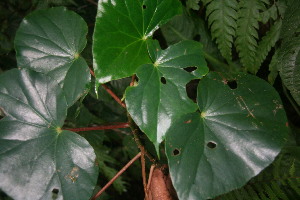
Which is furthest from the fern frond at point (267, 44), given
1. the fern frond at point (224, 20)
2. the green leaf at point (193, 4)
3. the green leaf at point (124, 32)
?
the green leaf at point (124, 32)

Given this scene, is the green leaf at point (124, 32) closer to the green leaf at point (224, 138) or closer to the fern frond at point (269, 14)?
the green leaf at point (224, 138)

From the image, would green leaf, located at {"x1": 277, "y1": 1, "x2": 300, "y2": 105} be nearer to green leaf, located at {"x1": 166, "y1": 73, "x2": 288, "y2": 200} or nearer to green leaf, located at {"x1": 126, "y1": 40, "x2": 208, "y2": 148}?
green leaf, located at {"x1": 166, "y1": 73, "x2": 288, "y2": 200}

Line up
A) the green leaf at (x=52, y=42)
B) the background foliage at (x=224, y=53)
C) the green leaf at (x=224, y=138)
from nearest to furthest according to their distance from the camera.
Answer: the green leaf at (x=224, y=138) < the green leaf at (x=52, y=42) < the background foliage at (x=224, y=53)

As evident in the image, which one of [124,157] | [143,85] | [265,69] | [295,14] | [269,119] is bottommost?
[124,157]

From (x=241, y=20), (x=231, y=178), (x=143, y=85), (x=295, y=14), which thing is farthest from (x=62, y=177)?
(x=295, y=14)

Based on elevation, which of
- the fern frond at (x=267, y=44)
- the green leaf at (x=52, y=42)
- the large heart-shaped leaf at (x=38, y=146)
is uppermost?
the green leaf at (x=52, y=42)

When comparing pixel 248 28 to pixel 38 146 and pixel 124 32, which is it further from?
pixel 38 146

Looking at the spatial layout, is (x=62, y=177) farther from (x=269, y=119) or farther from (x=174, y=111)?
(x=269, y=119)

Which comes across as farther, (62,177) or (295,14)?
(295,14)

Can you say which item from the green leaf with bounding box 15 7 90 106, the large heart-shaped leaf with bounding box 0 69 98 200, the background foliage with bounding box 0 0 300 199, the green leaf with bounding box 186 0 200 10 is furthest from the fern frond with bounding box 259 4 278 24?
the large heart-shaped leaf with bounding box 0 69 98 200
